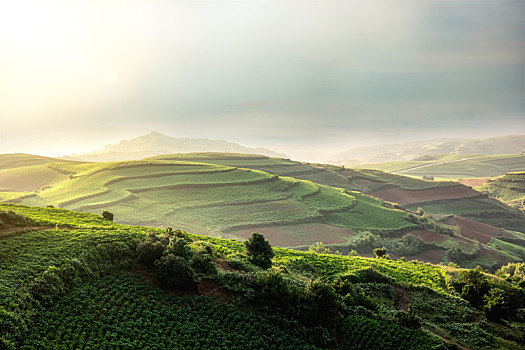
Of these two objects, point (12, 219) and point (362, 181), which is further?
point (362, 181)

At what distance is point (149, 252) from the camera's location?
23.8 meters

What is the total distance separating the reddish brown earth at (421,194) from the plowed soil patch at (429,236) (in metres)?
50.9

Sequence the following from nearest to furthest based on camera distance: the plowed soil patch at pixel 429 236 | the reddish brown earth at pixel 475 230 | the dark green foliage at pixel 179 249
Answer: the dark green foliage at pixel 179 249
the plowed soil patch at pixel 429 236
the reddish brown earth at pixel 475 230

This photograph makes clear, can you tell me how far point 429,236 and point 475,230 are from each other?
30847mm

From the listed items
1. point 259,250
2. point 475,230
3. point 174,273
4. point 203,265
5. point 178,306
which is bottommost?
point 475,230

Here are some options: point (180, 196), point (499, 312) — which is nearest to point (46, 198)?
point (180, 196)

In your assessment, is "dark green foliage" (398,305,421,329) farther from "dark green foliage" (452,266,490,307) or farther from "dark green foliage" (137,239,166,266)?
"dark green foliage" (137,239,166,266)

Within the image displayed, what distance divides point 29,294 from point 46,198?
82166mm

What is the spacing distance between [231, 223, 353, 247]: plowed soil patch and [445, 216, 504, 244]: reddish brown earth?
46.8 meters

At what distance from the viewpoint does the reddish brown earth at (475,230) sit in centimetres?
9331

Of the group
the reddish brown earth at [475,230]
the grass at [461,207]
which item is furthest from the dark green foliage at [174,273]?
the grass at [461,207]

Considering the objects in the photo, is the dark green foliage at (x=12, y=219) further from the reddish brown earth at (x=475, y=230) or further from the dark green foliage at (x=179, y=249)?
the reddish brown earth at (x=475, y=230)

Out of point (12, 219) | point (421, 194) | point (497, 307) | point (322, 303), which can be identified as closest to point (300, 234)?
point (497, 307)

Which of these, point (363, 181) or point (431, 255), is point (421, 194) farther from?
point (431, 255)
